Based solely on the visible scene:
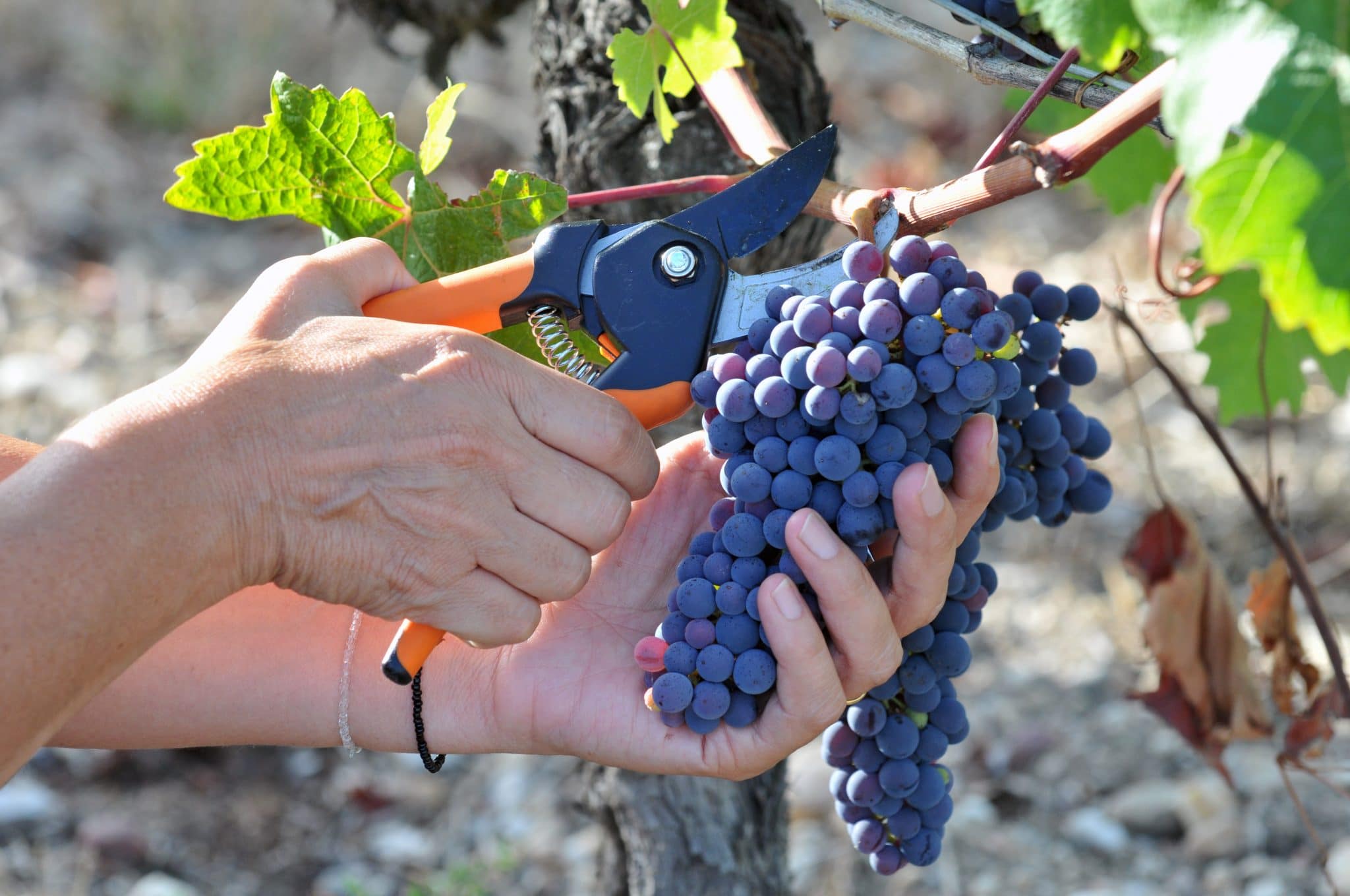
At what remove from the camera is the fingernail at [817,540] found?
1018 mm

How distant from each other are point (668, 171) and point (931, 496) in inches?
35.3

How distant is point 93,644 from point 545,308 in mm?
532

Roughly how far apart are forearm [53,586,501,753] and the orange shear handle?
25cm

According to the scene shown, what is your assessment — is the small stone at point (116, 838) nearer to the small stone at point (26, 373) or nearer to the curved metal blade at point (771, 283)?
the small stone at point (26, 373)

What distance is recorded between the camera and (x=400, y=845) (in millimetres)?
2547

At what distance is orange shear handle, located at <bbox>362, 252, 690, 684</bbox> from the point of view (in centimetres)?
117

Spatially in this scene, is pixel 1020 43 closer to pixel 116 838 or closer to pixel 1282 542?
pixel 1282 542

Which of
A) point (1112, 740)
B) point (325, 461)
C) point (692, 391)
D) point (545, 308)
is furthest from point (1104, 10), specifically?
point (1112, 740)

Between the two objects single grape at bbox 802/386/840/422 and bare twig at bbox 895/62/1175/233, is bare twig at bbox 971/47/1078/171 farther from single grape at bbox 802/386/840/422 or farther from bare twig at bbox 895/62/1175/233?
single grape at bbox 802/386/840/422

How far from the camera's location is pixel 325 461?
1.04 m

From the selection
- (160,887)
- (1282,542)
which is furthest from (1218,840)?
(160,887)

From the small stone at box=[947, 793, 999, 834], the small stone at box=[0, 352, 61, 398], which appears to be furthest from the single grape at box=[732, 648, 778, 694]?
the small stone at box=[0, 352, 61, 398]

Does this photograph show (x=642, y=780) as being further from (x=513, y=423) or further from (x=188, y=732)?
(x=513, y=423)

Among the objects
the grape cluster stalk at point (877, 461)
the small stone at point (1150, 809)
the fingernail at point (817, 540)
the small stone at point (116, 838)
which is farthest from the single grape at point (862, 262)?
the small stone at point (116, 838)
